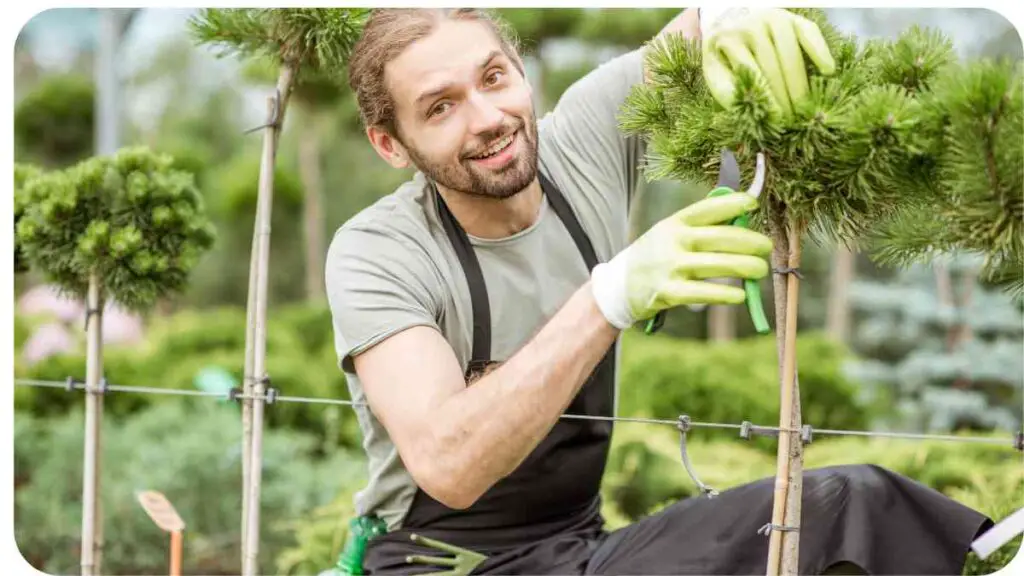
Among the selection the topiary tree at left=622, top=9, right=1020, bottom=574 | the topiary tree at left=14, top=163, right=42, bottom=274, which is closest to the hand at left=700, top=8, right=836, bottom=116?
the topiary tree at left=622, top=9, right=1020, bottom=574

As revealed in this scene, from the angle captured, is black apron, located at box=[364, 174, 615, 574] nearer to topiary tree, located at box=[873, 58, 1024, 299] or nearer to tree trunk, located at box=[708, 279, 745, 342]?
topiary tree, located at box=[873, 58, 1024, 299]

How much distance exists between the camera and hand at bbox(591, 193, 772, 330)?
136 centimetres

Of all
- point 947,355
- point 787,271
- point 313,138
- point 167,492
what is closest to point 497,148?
point 787,271

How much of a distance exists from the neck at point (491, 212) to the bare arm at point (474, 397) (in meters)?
0.32

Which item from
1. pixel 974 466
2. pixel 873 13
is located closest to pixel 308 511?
pixel 974 466

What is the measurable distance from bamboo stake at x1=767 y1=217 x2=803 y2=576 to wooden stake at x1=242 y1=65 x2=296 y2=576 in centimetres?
91

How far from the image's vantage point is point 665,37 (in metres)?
1.60

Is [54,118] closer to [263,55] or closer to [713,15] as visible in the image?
[263,55]

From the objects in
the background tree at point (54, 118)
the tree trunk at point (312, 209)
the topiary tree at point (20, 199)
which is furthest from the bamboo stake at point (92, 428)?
the background tree at point (54, 118)

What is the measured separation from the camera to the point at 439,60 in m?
1.81

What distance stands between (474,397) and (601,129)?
798 millimetres

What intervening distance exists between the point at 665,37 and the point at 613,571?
0.89 metres

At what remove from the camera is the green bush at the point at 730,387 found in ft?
13.4

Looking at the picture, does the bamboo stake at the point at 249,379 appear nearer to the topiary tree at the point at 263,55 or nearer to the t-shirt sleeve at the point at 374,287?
the topiary tree at the point at 263,55
